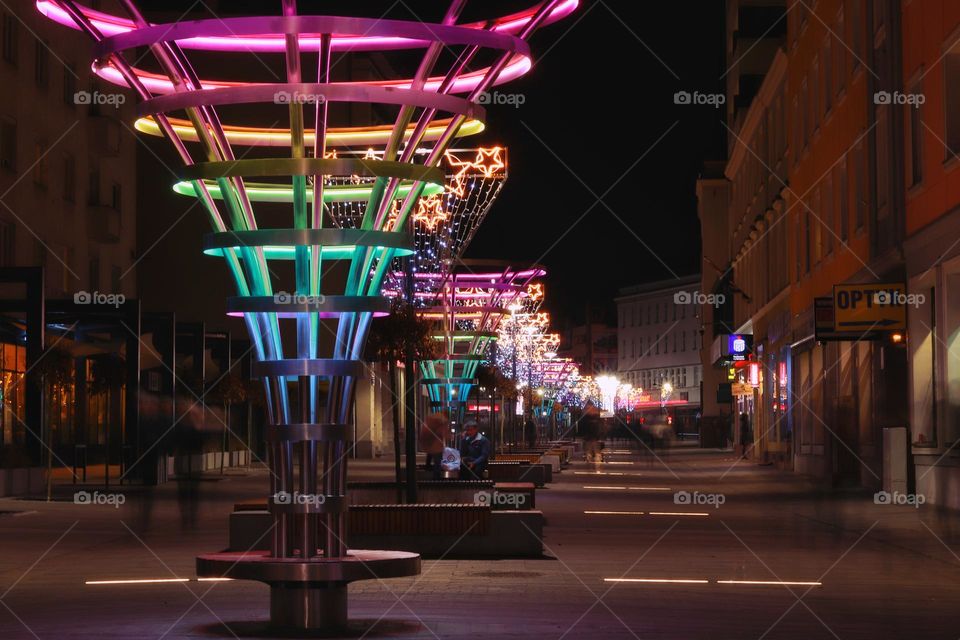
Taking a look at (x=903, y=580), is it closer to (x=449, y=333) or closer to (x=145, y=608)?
(x=145, y=608)

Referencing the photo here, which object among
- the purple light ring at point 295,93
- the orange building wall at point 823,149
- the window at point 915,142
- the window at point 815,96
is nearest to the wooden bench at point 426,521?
the purple light ring at point 295,93

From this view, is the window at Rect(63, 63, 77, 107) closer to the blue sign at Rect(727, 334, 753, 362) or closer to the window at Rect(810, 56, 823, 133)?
the window at Rect(810, 56, 823, 133)

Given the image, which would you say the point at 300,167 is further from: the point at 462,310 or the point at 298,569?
the point at 462,310

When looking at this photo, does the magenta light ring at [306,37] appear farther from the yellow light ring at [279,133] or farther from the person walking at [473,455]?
the person walking at [473,455]

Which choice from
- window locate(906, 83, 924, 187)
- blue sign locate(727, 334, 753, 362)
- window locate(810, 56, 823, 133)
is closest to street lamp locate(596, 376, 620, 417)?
blue sign locate(727, 334, 753, 362)

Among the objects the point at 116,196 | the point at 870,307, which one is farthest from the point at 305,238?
the point at 116,196

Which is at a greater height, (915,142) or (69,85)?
(69,85)

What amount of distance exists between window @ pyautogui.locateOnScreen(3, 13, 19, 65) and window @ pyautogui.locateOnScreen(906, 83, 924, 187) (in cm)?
2130

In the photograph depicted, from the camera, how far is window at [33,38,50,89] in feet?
130

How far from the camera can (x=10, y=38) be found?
37594 millimetres

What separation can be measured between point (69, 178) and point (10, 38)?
6.52 meters

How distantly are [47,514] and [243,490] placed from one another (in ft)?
30.2

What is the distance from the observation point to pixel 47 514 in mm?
24375

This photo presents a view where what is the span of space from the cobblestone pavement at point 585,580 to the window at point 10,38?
14.7 meters
